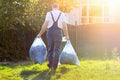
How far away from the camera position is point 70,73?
1143 centimetres

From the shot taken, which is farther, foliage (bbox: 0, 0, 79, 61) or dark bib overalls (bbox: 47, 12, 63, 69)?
foliage (bbox: 0, 0, 79, 61)

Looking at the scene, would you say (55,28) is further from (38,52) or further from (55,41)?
(38,52)

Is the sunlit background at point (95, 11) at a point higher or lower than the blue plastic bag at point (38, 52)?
lower

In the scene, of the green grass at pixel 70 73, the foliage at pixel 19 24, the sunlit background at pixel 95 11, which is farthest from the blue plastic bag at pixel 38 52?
the sunlit background at pixel 95 11

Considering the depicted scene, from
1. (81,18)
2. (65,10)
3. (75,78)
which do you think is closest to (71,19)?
(81,18)

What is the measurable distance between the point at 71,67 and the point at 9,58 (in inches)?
193

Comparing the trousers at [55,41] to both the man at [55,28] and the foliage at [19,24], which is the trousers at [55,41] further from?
the foliage at [19,24]

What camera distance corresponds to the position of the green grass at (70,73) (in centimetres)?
1088

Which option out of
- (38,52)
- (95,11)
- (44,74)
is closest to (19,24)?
(38,52)

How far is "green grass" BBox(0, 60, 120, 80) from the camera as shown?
1088 cm

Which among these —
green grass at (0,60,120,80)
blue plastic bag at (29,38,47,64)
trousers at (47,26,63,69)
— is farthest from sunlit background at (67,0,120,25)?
trousers at (47,26,63,69)

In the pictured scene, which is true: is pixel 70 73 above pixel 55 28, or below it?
below

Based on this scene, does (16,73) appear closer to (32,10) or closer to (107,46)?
(32,10)

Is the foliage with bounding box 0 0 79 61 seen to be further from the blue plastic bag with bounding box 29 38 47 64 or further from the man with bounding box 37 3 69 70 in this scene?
the man with bounding box 37 3 69 70
